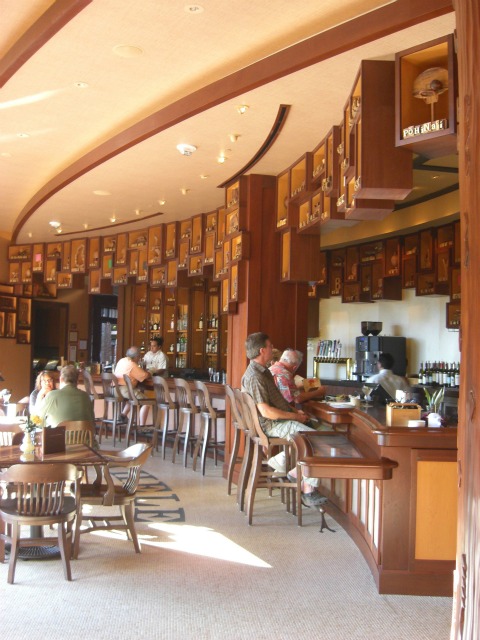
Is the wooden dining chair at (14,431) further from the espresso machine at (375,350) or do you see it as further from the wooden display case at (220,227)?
the espresso machine at (375,350)

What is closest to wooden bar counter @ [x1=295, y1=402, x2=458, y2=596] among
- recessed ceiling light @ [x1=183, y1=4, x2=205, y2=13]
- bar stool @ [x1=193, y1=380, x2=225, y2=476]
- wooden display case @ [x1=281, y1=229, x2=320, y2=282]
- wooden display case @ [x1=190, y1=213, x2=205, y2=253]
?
recessed ceiling light @ [x1=183, y1=4, x2=205, y2=13]

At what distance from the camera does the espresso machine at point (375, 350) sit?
10.6 m

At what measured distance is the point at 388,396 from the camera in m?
6.70

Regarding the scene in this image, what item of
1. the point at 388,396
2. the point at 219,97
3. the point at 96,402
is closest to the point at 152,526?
the point at 388,396

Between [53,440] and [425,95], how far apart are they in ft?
10.7

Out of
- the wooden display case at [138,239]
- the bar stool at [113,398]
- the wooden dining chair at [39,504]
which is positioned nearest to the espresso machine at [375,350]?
the bar stool at [113,398]

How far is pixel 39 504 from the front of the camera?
14.3 feet

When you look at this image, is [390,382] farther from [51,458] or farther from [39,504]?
[39,504]

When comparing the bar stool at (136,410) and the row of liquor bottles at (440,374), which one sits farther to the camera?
the bar stool at (136,410)

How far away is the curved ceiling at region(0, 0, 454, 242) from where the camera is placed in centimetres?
455

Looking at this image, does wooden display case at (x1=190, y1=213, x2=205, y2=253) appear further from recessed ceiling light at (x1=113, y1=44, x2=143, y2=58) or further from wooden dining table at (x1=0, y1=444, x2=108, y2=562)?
wooden dining table at (x1=0, y1=444, x2=108, y2=562)

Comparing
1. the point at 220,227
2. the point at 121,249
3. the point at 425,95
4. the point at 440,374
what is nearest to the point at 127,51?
the point at 425,95

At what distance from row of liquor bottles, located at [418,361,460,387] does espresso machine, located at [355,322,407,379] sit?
531mm

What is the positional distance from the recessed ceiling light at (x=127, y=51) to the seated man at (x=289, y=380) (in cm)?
304
